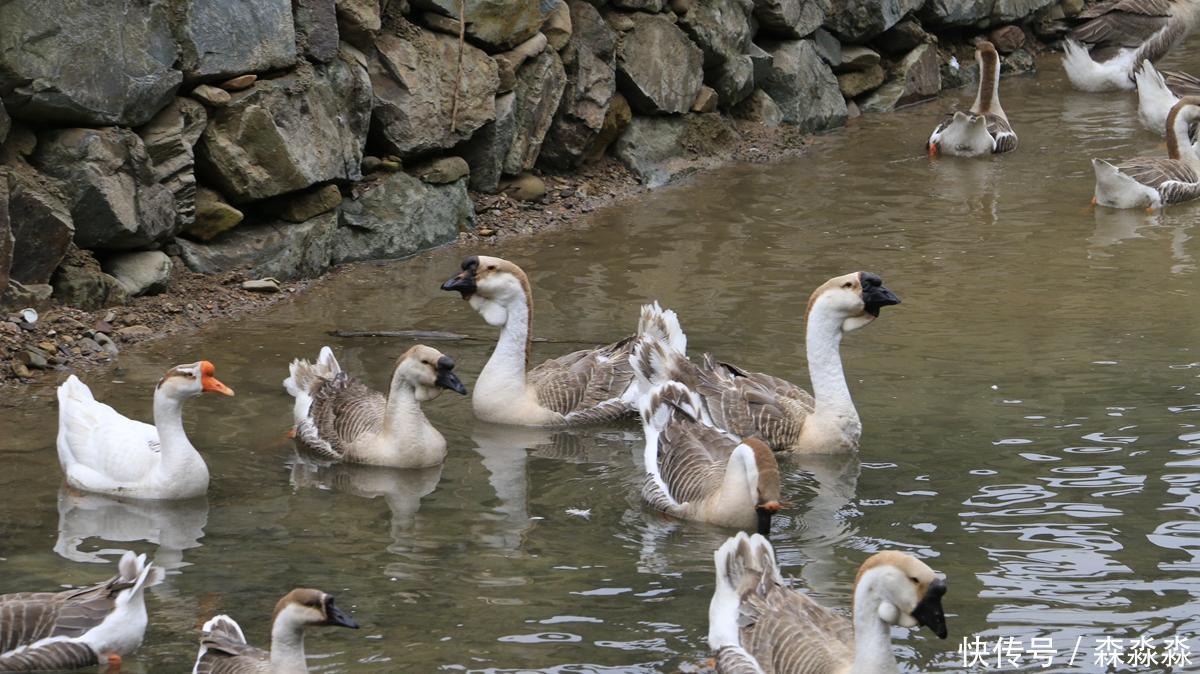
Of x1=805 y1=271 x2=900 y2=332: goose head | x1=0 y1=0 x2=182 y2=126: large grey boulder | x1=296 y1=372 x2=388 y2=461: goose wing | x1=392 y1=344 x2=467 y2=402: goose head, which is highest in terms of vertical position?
x1=0 y1=0 x2=182 y2=126: large grey boulder

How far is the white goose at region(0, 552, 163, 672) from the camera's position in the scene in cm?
664

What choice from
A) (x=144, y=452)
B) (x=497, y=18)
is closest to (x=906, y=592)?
(x=144, y=452)

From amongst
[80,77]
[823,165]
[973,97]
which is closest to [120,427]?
[80,77]

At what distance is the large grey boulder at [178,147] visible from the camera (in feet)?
37.9

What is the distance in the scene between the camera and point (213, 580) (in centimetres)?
754

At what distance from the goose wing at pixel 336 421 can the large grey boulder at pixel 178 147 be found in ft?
8.95

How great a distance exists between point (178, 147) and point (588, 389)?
3.59 meters

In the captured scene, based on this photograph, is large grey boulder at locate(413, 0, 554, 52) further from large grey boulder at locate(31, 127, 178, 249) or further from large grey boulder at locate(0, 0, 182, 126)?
large grey boulder at locate(31, 127, 178, 249)

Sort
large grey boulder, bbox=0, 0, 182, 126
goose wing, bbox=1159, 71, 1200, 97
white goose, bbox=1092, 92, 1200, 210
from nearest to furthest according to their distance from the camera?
Result: large grey boulder, bbox=0, 0, 182, 126, white goose, bbox=1092, 92, 1200, 210, goose wing, bbox=1159, 71, 1200, 97

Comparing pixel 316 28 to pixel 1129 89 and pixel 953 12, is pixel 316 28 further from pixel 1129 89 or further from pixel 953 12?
pixel 1129 89

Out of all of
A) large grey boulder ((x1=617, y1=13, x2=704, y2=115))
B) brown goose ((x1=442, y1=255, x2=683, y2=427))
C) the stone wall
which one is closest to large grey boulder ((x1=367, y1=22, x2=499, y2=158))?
the stone wall

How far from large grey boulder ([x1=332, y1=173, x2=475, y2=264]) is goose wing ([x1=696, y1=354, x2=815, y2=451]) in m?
4.15

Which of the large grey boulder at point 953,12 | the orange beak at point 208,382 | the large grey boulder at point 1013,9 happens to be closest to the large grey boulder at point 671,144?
the large grey boulder at point 953,12

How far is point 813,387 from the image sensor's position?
32.1 feet
